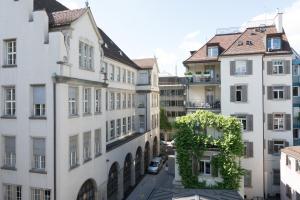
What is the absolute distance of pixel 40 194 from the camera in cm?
1797

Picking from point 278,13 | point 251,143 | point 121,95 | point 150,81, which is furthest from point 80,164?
point 278,13

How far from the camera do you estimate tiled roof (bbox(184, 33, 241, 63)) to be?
3129cm

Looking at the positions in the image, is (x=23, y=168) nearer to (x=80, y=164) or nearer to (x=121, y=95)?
(x=80, y=164)

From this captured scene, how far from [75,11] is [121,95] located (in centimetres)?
1469

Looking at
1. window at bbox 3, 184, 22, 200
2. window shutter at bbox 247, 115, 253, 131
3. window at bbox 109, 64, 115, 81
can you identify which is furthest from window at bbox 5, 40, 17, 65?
window shutter at bbox 247, 115, 253, 131

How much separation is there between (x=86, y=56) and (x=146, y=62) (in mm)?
22013

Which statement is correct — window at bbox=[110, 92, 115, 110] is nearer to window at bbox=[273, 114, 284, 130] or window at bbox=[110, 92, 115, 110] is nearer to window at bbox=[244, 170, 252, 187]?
window at bbox=[244, 170, 252, 187]

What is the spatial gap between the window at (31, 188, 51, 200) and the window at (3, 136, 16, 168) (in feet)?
7.44

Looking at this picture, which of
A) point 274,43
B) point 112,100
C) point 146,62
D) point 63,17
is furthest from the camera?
point 146,62

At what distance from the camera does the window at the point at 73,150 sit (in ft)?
62.1

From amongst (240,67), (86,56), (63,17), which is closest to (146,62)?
(240,67)

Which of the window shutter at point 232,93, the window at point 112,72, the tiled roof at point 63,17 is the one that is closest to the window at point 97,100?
the tiled roof at point 63,17

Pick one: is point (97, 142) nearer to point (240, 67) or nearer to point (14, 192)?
point (14, 192)

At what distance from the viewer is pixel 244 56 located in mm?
28031
